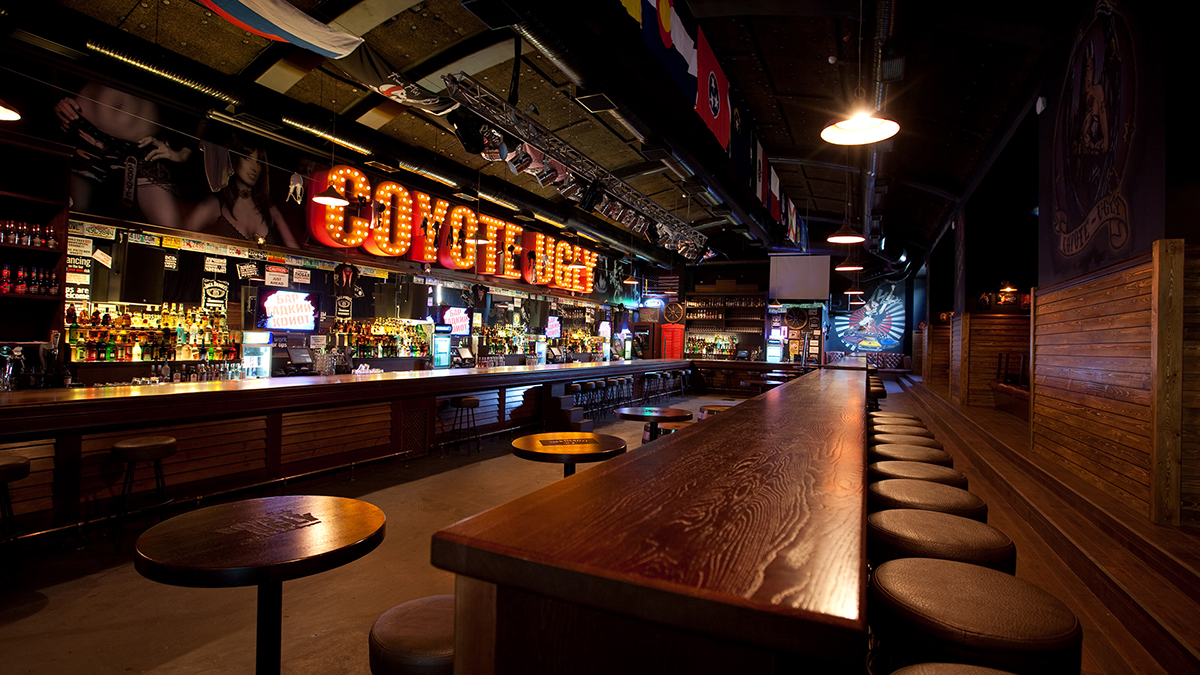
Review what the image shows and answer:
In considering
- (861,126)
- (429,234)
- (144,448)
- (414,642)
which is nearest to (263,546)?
(414,642)

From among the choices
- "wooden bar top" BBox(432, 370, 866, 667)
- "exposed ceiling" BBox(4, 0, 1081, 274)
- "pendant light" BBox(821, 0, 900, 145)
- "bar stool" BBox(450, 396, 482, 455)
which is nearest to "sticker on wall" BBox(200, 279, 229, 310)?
"exposed ceiling" BBox(4, 0, 1081, 274)

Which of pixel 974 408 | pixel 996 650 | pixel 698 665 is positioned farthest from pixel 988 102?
pixel 698 665

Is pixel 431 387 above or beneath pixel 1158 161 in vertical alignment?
beneath

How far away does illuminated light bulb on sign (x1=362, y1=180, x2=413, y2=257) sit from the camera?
725 cm

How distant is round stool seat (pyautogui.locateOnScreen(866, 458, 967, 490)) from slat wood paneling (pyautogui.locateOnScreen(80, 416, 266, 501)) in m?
4.51

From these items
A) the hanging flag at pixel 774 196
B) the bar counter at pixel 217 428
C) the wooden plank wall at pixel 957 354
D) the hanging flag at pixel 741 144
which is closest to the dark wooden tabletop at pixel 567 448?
the bar counter at pixel 217 428

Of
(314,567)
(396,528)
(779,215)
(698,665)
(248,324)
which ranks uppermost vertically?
(779,215)

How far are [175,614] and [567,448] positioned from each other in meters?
2.12

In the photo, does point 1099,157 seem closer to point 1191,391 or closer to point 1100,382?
point 1100,382

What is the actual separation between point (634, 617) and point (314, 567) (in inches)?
42.2

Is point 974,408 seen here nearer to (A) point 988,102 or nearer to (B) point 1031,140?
(B) point 1031,140

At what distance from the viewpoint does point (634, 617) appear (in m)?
0.75

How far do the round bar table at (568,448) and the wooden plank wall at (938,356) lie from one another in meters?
11.5

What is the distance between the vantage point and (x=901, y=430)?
3738 mm
